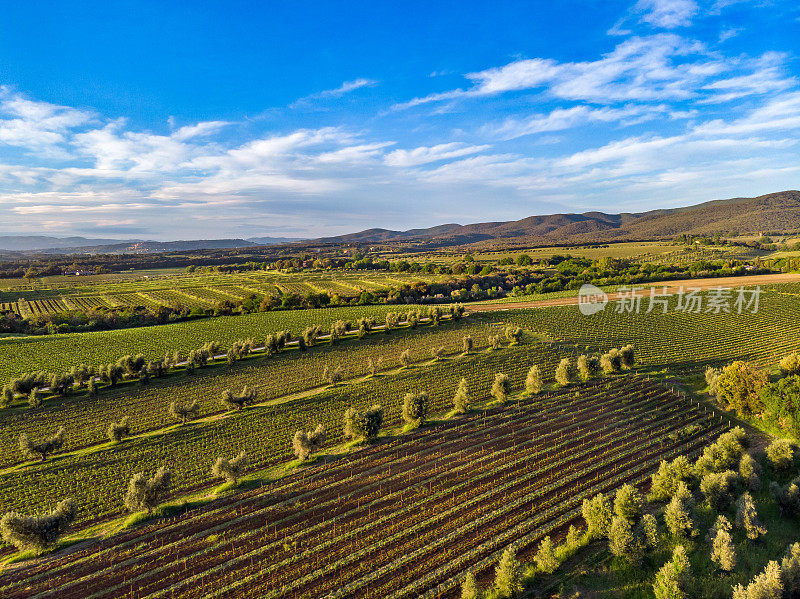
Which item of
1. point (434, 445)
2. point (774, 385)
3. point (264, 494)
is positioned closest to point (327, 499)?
point (264, 494)

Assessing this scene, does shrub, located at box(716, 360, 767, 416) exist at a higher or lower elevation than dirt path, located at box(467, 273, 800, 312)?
lower

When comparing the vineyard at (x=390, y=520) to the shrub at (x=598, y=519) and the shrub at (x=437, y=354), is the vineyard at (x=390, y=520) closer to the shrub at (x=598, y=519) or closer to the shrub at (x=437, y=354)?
the shrub at (x=598, y=519)

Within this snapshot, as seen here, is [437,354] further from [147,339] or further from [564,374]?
[147,339]

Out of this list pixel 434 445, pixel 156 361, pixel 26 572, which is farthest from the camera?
pixel 156 361

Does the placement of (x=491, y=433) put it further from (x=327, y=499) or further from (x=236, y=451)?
(x=236, y=451)

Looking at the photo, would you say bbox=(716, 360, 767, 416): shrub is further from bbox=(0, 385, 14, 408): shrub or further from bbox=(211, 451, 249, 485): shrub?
bbox=(0, 385, 14, 408): shrub

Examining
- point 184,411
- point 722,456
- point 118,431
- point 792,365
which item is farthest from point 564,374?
point 118,431

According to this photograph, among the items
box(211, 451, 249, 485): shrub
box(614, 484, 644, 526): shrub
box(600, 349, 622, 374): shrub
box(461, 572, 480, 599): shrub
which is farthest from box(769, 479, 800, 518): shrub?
box(211, 451, 249, 485): shrub
